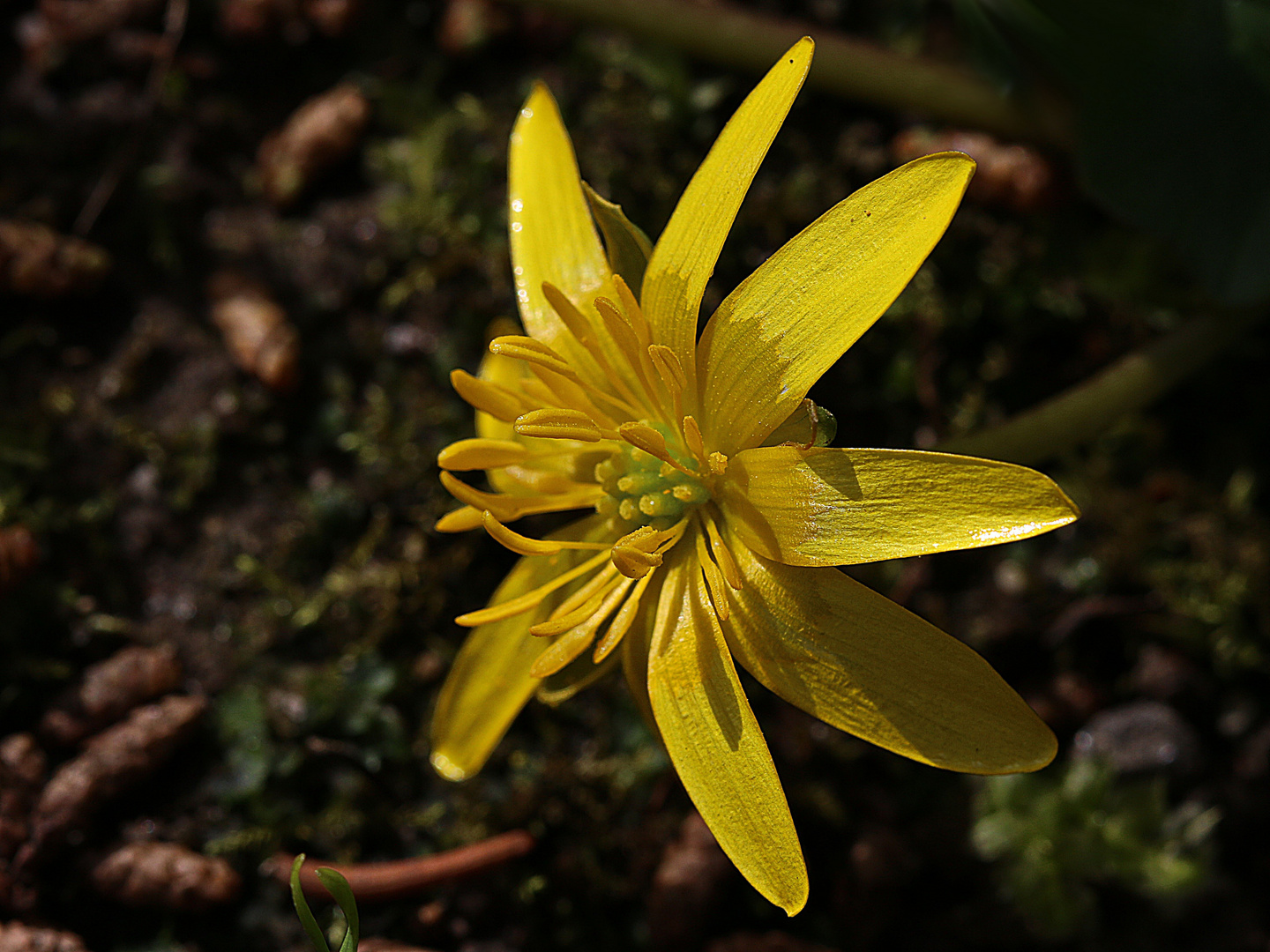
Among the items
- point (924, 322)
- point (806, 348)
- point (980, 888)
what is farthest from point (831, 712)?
point (924, 322)

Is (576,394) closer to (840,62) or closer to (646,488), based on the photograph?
(646,488)

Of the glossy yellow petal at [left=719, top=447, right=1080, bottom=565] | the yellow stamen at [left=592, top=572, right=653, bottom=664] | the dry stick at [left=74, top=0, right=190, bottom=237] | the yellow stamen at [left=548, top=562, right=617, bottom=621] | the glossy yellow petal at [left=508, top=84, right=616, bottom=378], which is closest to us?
the glossy yellow petal at [left=719, top=447, right=1080, bottom=565]

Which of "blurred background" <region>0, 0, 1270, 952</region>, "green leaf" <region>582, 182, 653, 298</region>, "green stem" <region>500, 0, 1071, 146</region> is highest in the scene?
"green stem" <region>500, 0, 1071, 146</region>

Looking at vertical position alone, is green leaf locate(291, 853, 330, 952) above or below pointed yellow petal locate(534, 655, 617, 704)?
below

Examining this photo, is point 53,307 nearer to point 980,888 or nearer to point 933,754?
point 933,754

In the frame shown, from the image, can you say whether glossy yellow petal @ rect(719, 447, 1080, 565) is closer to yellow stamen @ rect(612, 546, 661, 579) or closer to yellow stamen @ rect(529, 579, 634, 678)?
yellow stamen @ rect(612, 546, 661, 579)

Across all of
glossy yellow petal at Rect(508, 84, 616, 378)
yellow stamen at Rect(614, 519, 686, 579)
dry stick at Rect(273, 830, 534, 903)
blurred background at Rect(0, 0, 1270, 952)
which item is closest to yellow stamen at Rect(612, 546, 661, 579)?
yellow stamen at Rect(614, 519, 686, 579)

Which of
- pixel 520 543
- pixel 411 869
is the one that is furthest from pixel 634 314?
pixel 411 869

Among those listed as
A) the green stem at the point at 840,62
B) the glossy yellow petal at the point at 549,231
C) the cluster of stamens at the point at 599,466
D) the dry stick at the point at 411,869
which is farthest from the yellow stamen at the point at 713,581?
the green stem at the point at 840,62

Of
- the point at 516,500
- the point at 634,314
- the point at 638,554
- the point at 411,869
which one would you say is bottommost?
the point at 411,869
